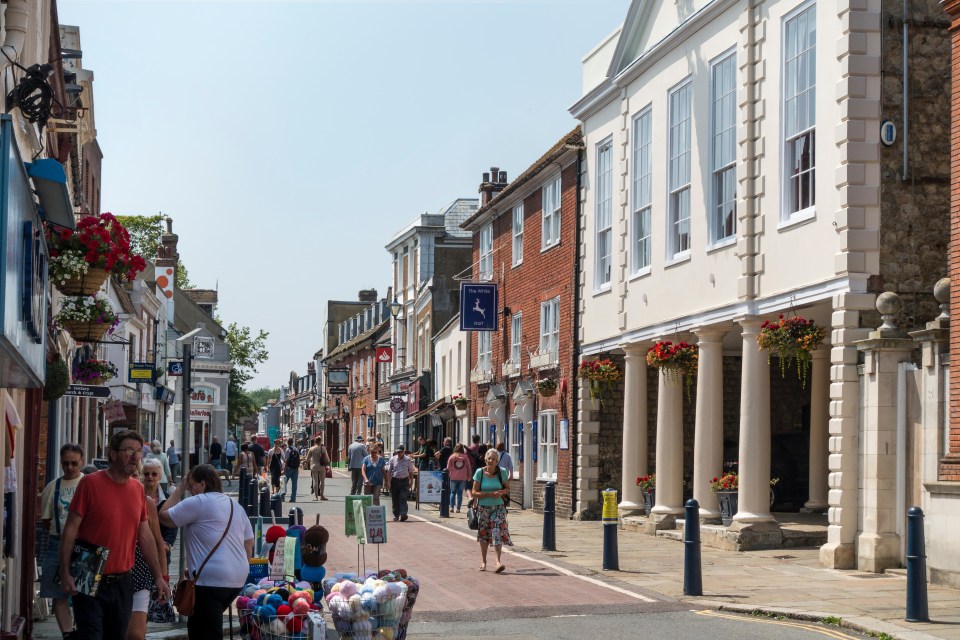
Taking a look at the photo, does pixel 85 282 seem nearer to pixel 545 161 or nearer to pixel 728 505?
pixel 728 505

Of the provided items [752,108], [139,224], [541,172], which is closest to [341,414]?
[139,224]

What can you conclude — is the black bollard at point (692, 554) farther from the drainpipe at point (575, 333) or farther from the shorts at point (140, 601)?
the drainpipe at point (575, 333)

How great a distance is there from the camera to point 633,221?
25.8m

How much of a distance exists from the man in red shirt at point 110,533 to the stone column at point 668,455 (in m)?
16.2

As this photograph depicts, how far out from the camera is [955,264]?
15.4m

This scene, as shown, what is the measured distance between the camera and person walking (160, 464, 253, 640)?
9.09m

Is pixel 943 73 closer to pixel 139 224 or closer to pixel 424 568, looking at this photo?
pixel 424 568

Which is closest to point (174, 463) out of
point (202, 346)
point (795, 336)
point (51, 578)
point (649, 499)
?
point (649, 499)

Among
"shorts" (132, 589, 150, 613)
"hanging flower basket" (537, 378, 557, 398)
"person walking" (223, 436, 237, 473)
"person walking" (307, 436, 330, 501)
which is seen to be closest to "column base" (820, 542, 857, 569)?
"shorts" (132, 589, 150, 613)

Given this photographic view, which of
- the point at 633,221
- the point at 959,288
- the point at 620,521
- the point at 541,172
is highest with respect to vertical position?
the point at 541,172

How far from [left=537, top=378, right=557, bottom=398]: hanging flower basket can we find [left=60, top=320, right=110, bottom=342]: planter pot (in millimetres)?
17699

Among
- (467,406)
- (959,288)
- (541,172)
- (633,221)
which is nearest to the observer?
(959,288)

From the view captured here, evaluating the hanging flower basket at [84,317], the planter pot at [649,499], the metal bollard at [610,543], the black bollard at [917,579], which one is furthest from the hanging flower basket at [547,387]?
the black bollard at [917,579]

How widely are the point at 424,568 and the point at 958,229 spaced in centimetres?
834
